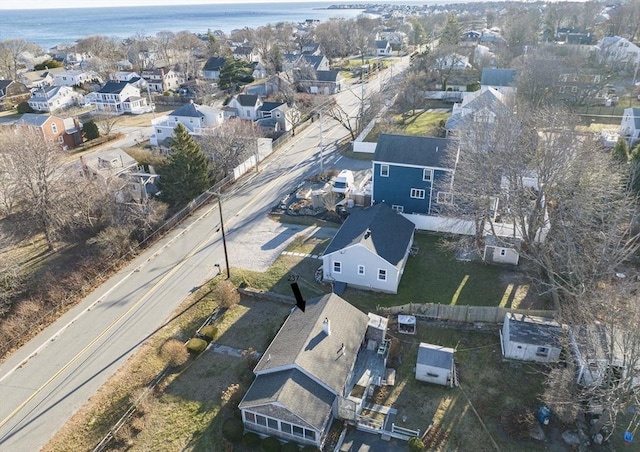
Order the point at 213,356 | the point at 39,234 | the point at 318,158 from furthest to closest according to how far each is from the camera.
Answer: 1. the point at 318,158
2. the point at 39,234
3. the point at 213,356

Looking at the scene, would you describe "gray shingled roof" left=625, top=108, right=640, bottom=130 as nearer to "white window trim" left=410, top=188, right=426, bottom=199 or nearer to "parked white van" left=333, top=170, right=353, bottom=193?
"white window trim" left=410, top=188, right=426, bottom=199

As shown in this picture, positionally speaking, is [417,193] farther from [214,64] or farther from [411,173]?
[214,64]

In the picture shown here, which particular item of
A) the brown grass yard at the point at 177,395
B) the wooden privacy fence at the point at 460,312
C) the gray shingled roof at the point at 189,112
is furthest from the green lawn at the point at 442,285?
the gray shingled roof at the point at 189,112

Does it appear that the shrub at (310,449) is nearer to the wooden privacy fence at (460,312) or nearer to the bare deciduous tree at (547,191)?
the wooden privacy fence at (460,312)

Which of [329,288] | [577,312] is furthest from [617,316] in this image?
[329,288]

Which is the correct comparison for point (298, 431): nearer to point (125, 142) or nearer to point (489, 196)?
point (489, 196)
